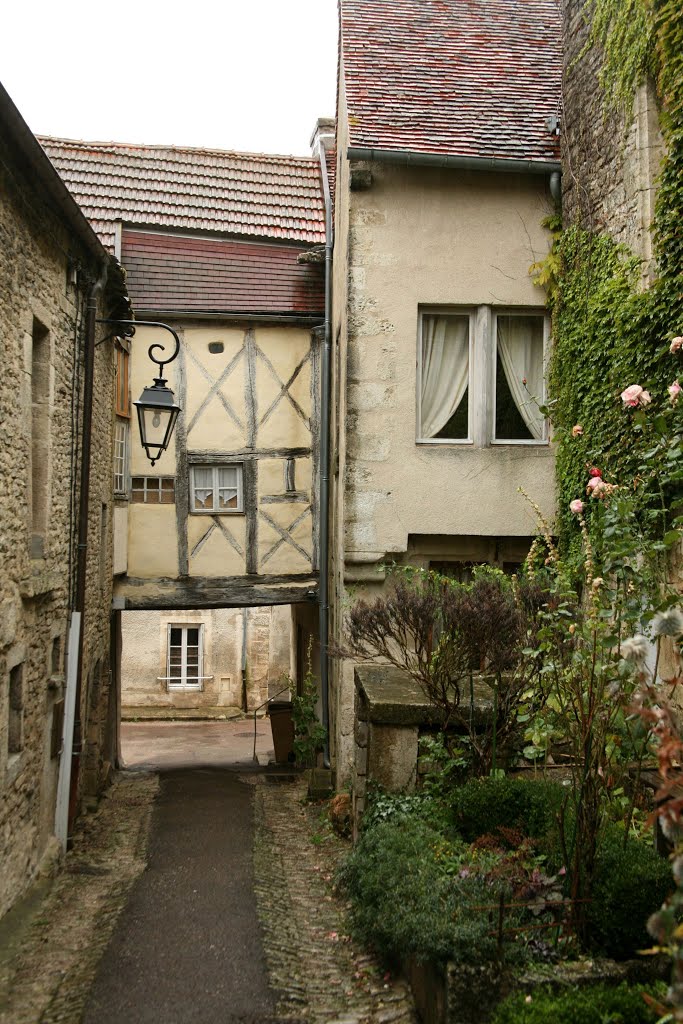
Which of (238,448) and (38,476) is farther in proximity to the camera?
(238,448)

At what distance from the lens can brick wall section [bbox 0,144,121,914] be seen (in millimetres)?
6715

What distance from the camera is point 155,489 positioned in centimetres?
1245

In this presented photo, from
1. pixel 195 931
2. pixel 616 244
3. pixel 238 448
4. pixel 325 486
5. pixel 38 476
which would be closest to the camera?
pixel 195 931

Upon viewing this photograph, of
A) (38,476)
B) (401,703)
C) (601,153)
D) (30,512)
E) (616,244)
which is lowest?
(401,703)

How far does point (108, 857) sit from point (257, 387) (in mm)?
6095

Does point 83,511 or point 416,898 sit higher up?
point 83,511

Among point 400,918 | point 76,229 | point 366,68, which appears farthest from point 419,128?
point 400,918

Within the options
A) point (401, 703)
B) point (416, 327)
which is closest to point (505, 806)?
point (401, 703)

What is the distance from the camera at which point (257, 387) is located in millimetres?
12422

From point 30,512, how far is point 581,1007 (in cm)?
543

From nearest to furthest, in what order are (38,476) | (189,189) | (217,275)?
(38,476) < (217,275) < (189,189)

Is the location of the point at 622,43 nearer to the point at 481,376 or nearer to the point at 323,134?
the point at 481,376

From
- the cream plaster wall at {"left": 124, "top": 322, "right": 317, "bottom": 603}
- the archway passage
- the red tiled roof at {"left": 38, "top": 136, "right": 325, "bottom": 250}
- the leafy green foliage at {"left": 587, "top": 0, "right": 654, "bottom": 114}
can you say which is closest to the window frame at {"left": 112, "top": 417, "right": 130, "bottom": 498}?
the cream plaster wall at {"left": 124, "top": 322, "right": 317, "bottom": 603}

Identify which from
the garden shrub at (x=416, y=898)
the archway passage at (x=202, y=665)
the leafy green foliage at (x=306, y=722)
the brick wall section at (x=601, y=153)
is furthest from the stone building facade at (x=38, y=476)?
the archway passage at (x=202, y=665)
